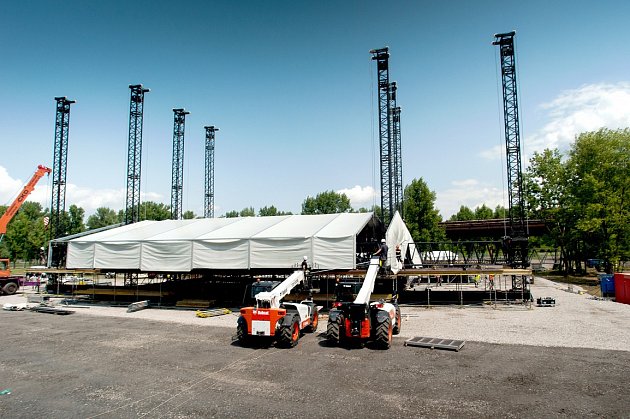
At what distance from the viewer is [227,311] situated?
2242 cm

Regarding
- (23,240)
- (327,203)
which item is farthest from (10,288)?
(327,203)

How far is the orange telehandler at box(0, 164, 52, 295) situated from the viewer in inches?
1252

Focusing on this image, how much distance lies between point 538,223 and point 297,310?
49.0 m

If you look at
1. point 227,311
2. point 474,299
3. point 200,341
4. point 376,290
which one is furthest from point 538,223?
point 200,341

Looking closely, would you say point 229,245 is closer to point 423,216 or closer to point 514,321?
point 514,321

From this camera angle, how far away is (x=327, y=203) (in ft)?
321

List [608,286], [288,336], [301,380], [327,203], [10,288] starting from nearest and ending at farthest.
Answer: [301,380]
[288,336]
[608,286]
[10,288]
[327,203]

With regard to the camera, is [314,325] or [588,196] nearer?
[314,325]

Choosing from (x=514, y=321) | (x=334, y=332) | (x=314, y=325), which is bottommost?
(x=514, y=321)

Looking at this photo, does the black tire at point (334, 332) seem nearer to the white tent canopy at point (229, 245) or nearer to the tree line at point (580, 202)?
the white tent canopy at point (229, 245)

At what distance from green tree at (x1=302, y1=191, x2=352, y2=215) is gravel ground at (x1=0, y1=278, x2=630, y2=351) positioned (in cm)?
7279

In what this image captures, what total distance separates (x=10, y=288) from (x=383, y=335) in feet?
107

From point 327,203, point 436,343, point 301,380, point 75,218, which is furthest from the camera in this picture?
point 327,203

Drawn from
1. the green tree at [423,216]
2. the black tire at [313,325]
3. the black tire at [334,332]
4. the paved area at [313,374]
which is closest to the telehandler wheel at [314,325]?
the black tire at [313,325]
